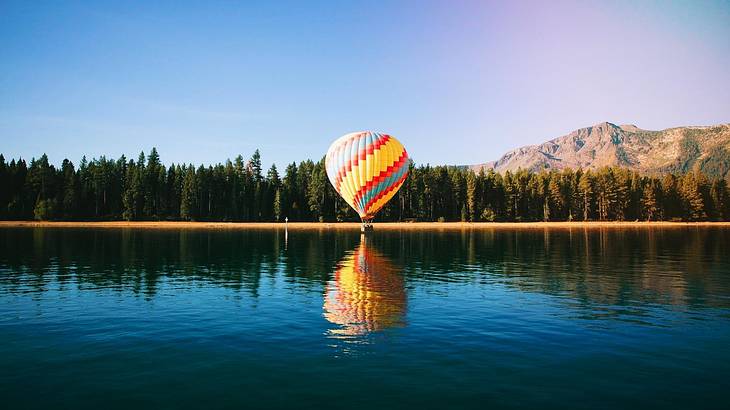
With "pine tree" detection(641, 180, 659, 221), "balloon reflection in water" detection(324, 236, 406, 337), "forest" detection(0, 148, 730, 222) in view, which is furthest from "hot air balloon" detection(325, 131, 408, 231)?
"pine tree" detection(641, 180, 659, 221)

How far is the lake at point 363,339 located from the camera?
45.6 feet

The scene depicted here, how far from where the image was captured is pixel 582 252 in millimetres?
61469

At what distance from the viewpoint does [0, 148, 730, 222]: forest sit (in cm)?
15600

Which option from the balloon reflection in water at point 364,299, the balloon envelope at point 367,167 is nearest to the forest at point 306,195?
the balloon envelope at point 367,167

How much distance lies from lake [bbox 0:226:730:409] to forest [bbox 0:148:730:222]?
124322 mm

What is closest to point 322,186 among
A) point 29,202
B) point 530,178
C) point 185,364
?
point 530,178

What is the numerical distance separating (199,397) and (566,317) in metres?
17.7

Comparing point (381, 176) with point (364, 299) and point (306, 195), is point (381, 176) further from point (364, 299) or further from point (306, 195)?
point (306, 195)

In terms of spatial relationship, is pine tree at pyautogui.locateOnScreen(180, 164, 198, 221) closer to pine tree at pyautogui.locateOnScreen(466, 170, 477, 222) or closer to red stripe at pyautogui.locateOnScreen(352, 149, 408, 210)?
red stripe at pyautogui.locateOnScreen(352, 149, 408, 210)

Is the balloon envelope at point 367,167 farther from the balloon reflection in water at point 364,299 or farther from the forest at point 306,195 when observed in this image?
the forest at point 306,195

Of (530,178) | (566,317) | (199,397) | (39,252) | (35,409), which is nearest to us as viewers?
(35,409)

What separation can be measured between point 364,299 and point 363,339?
917cm

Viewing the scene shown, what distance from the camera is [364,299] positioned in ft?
94.6

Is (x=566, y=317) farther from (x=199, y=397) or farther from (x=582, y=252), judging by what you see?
Answer: (x=582, y=252)
